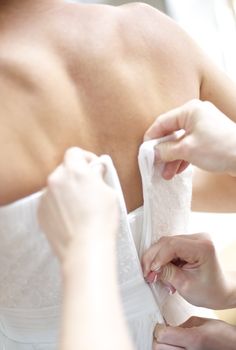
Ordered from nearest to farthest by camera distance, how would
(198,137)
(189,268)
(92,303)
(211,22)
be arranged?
(92,303) < (198,137) < (189,268) < (211,22)

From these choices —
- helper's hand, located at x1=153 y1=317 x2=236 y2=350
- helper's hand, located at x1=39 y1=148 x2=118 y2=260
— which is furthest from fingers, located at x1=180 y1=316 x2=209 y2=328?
helper's hand, located at x1=39 y1=148 x2=118 y2=260

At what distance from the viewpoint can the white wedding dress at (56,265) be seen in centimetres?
75

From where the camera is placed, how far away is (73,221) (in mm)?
622

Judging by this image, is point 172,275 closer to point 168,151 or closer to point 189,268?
point 189,268

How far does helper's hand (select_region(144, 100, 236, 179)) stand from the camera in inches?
30.5

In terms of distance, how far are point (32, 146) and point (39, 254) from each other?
168mm

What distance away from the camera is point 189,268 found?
0.88 metres

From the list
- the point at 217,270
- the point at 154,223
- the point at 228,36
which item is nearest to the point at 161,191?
the point at 154,223

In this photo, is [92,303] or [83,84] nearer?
[92,303]

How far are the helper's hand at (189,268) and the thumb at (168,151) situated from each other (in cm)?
14

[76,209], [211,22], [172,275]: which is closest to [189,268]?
[172,275]

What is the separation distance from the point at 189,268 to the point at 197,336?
0.12 meters

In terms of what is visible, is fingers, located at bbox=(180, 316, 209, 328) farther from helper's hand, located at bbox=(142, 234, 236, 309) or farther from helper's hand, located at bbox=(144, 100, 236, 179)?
helper's hand, located at bbox=(144, 100, 236, 179)

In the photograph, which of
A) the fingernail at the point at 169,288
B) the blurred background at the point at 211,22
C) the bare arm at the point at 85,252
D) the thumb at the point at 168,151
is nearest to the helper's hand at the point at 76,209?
the bare arm at the point at 85,252
